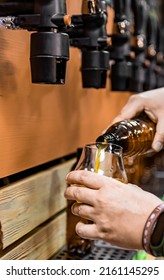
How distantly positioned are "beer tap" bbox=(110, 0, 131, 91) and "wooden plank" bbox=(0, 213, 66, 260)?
422 mm

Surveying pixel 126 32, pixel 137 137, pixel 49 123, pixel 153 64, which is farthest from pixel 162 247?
pixel 153 64

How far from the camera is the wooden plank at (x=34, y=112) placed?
104 centimetres

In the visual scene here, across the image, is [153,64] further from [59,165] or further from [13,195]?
[13,195]

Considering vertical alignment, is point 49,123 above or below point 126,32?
below

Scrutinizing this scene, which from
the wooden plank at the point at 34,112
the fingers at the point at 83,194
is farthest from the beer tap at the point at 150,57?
the fingers at the point at 83,194

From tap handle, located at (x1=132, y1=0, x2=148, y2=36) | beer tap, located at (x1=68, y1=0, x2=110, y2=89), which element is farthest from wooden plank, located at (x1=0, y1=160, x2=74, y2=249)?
tap handle, located at (x1=132, y1=0, x2=148, y2=36)

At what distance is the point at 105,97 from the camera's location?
183 cm

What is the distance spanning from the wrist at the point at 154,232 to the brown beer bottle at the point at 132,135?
0.25m

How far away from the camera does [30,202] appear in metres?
1.17

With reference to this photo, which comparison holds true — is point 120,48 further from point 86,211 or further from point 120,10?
point 86,211

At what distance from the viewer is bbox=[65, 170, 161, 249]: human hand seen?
852mm

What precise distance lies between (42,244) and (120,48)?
574 millimetres
